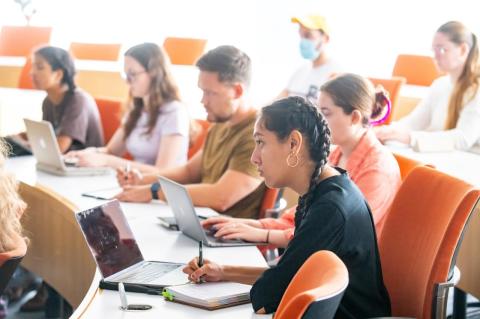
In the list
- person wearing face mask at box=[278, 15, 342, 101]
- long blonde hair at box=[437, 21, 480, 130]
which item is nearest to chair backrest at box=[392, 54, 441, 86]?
person wearing face mask at box=[278, 15, 342, 101]

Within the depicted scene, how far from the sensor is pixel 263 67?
823 centimetres

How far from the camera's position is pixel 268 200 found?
297cm

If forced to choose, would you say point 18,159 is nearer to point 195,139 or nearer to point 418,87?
point 195,139

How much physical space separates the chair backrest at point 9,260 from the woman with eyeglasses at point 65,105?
5.86 ft

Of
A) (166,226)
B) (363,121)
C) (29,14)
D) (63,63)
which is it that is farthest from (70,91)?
(29,14)

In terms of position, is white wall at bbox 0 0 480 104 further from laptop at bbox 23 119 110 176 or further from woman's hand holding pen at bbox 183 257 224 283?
woman's hand holding pen at bbox 183 257 224 283

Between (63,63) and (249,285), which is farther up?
(63,63)

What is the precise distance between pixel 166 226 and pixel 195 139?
1.05 metres

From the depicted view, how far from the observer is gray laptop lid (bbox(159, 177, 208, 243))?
7.89 feet

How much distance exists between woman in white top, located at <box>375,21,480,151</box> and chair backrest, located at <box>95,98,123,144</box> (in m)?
1.39

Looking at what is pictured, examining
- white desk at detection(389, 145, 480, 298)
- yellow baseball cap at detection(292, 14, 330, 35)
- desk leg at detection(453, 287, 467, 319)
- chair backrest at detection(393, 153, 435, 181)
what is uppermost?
yellow baseball cap at detection(292, 14, 330, 35)

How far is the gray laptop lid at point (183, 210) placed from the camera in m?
2.41

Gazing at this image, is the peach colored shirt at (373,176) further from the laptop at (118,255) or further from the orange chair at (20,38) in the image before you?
the orange chair at (20,38)

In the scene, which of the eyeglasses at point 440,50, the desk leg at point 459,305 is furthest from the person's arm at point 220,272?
the eyeglasses at point 440,50
